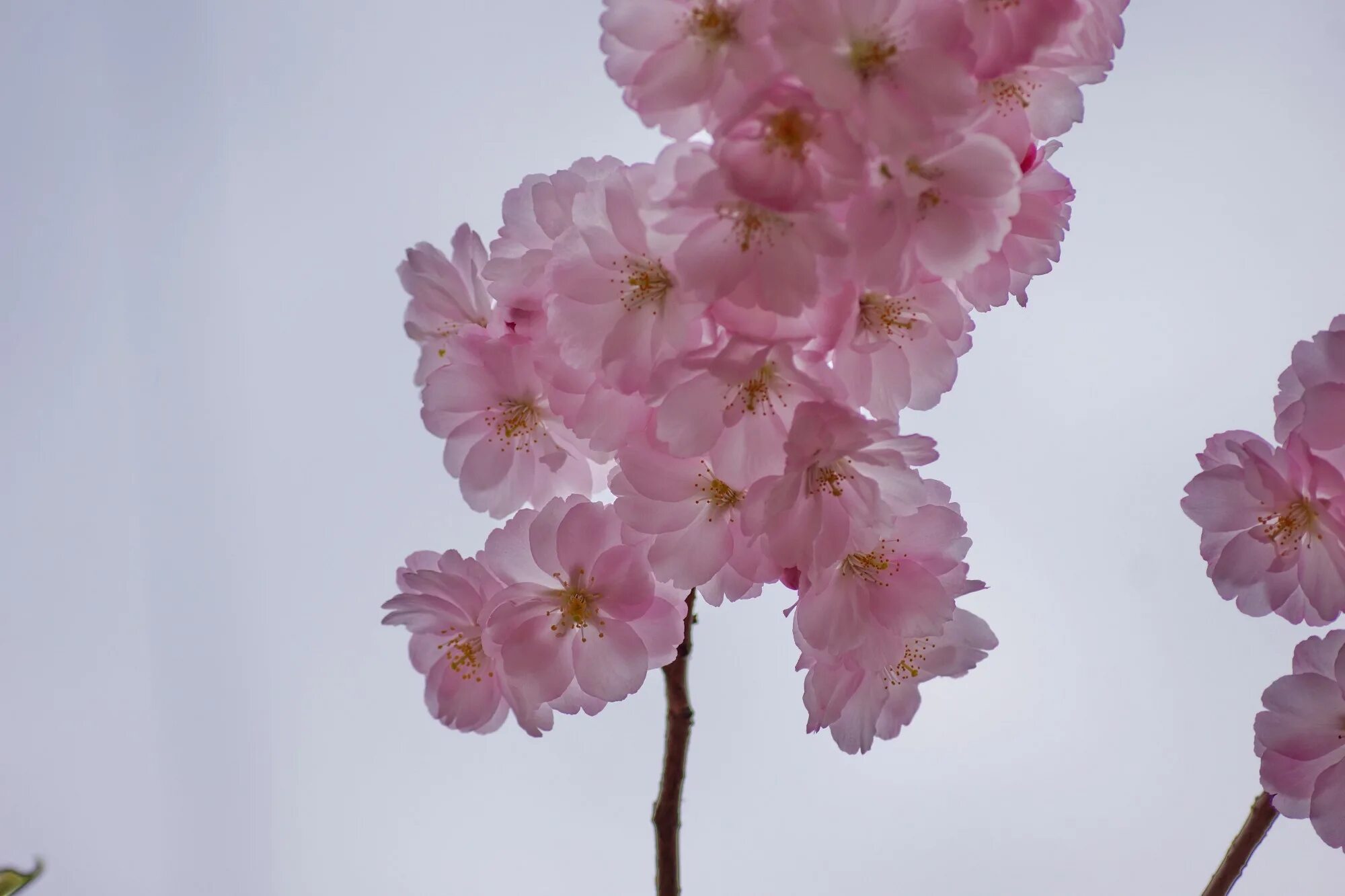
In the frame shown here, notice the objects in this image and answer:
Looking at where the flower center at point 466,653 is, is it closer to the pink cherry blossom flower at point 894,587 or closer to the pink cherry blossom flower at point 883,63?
the pink cherry blossom flower at point 894,587

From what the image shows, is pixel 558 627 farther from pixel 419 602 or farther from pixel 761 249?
pixel 761 249

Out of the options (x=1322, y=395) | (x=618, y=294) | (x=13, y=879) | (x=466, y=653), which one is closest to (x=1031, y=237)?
(x=1322, y=395)

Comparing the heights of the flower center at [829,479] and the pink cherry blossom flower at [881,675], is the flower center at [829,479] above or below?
above

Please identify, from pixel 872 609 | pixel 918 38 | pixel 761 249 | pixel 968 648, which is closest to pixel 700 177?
pixel 761 249

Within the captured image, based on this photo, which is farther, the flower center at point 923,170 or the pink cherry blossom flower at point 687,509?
the pink cherry blossom flower at point 687,509

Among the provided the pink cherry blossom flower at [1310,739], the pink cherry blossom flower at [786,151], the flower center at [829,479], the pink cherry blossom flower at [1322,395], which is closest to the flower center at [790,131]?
the pink cherry blossom flower at [786,151]
